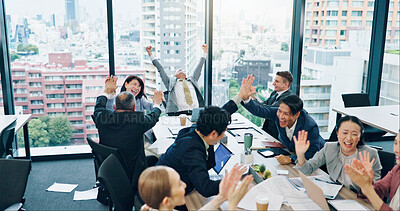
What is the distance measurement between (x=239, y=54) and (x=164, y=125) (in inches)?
83.1

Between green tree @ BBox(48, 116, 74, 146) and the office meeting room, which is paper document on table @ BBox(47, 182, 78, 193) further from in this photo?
green tree @ BBox(48, 116, 74, 146)

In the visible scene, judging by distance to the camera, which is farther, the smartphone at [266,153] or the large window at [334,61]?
the large window at [334,61]

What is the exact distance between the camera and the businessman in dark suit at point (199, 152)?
2.49 m

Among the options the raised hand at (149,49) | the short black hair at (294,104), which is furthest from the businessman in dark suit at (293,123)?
the raised hand at (149,49)

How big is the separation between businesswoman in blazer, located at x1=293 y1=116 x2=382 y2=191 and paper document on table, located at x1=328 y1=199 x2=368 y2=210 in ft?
0.93

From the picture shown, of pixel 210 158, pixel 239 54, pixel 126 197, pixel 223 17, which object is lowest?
pixel 126 197

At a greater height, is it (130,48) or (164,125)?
(130,48)

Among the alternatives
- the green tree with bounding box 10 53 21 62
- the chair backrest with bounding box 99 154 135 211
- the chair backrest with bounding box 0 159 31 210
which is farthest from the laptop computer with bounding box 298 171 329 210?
the green tree with bounding box 10 53 21 62

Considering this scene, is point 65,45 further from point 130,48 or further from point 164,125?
point 164,125

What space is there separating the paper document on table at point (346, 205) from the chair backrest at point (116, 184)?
4.81ft

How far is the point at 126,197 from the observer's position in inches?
110

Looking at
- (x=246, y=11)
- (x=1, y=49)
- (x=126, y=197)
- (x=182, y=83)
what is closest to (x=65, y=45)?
(x=1, y=49)

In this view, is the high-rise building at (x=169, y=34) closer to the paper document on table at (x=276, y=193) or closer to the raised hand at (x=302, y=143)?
the raised hand at (x=302, y=143)

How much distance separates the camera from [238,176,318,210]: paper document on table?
2.48 metres
